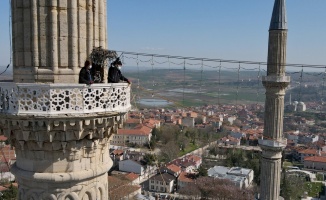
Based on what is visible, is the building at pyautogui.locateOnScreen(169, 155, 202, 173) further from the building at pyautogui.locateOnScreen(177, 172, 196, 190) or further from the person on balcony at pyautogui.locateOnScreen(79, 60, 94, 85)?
the person on balcony at pyautogui.locateOnScreen(79, 60, 94, 85)

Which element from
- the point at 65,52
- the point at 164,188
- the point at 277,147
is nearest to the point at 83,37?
the point at 65,52

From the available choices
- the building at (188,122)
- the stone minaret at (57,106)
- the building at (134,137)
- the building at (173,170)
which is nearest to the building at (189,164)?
the building at (173,170)

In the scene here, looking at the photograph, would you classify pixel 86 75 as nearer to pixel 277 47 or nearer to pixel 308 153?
pixel 277 47

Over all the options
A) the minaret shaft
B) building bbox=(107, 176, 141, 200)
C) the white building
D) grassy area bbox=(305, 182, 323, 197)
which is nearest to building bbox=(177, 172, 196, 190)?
the white building

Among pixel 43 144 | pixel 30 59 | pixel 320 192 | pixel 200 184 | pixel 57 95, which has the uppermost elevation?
pixel 30 59

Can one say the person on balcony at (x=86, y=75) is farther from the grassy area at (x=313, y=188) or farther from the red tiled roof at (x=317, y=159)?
the red tiled roof at (x=317, y=159)

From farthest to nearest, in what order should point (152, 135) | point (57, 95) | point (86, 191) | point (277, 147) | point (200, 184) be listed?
point (152, 135) < point (200, 184) < point (277, 147) < point (86, 191) < point (57, 95)

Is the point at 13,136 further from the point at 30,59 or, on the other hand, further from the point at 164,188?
the point at 164,188

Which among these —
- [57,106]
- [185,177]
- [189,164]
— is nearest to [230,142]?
[189,164]
